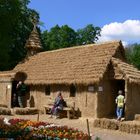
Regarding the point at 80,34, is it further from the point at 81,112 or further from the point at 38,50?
the point at 81,112

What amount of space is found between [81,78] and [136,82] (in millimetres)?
3441

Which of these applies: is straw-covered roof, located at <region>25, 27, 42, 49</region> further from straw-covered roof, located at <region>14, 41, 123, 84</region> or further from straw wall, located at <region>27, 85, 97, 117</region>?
straw wall, located at <region>27, 85, 97, 117</region>

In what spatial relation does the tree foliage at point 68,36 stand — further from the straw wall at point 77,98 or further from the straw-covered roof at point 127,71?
the straw-covered roof at point 127,71

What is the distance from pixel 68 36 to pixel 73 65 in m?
A: 31.5

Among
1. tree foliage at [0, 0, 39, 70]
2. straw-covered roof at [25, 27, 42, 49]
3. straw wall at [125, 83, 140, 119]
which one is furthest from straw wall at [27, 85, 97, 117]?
tree foliage at [0, 0, 39, 70]

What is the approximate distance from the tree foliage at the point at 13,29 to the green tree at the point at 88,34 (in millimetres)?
13686

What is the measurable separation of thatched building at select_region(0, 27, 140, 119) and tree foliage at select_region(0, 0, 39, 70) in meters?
8.88

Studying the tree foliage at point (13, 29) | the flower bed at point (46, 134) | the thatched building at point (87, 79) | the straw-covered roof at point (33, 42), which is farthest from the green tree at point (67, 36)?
the flower bed at point (46, 134)

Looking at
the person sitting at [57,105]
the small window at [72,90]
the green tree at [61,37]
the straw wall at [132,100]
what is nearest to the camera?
the straw wall at [132,100]

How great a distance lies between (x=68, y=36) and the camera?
5916cm

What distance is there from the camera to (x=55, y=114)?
26.0 meters

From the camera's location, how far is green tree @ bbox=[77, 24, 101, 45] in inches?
2392

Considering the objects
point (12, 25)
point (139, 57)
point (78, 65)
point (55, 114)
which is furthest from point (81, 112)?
point (139, 57)

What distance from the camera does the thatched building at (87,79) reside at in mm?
25156
